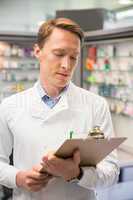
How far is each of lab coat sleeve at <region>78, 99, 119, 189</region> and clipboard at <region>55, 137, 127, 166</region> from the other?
43 millimetres

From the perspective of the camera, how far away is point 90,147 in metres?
1.00

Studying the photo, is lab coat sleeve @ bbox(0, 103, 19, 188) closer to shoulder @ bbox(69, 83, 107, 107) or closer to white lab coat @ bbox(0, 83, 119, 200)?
white lab coat @ bbox(0, 83, 119, 200)

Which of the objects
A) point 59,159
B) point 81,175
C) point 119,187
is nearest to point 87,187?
point 81,175

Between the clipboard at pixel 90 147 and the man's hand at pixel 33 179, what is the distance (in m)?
0.10

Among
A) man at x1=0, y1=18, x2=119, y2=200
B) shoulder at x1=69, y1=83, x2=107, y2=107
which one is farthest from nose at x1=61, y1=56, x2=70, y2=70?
shoulder at x1=69, y1=83, x2=107, y2=107

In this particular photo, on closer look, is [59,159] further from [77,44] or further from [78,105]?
[77,44]

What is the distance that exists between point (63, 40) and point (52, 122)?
0.88ft

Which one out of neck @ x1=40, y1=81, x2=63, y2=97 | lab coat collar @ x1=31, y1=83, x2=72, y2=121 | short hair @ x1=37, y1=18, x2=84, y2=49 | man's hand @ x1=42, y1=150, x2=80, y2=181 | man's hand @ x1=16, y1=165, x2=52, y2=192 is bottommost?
man's hand @ x1=16, y1=165, x2=52, y2=192

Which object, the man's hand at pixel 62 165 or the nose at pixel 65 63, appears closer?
the man's hand at pixel 62 165

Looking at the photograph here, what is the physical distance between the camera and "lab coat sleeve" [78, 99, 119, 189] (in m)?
1.08

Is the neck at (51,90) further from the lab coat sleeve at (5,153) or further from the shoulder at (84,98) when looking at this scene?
the lab coat sleeve at (5,153)

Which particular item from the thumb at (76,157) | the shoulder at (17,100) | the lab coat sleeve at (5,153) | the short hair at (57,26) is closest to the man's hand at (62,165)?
the thumb at (76,157)

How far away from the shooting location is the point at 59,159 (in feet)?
3.26

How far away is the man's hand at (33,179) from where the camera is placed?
41.7 inches
